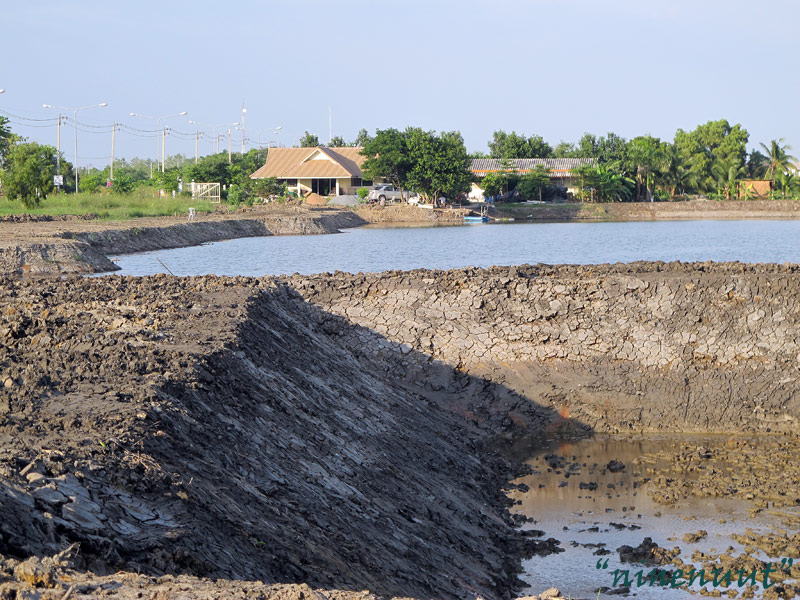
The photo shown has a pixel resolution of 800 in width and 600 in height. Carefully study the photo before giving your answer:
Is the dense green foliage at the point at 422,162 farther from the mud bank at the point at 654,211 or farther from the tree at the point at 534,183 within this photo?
the tree at the point at 534,183

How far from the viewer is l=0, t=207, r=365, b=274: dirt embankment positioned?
1102 inches

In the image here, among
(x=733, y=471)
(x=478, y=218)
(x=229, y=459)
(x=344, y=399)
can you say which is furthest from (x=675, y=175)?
(x=229, y=459)

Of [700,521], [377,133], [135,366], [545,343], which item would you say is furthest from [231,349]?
[377,133]

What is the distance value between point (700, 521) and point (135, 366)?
608 cm

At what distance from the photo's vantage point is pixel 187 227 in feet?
146

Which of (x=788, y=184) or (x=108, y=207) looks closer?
(x=108, y=207)

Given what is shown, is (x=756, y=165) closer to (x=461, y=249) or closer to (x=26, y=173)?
(x=461, y=249)

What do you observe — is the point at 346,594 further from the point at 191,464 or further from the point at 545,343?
the point at 545,343

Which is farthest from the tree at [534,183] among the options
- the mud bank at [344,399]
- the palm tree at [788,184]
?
the mud bank at [344,399]

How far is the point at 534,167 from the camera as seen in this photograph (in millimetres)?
81875

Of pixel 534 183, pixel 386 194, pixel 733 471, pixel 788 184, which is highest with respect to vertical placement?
pixel 788 184

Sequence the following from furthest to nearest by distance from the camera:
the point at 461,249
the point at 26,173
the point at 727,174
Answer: the point at 727,174, the point at 26,173, the point at 461,249

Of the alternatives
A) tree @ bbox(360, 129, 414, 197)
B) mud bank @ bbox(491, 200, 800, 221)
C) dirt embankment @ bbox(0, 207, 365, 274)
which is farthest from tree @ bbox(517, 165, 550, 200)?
dirt embankment @ bbox(0, 207, 365, 274)

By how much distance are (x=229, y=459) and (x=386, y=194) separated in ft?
219
